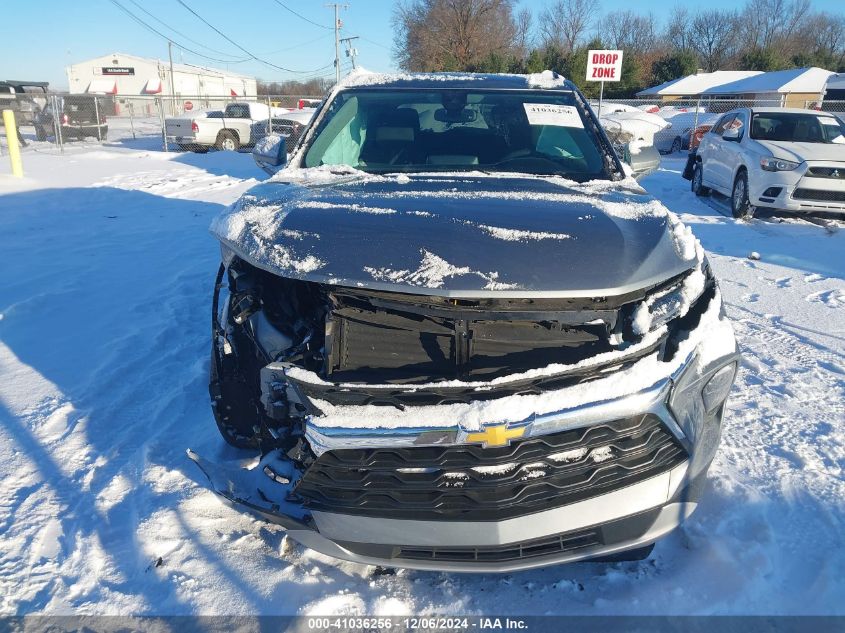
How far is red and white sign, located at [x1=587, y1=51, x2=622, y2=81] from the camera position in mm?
18078

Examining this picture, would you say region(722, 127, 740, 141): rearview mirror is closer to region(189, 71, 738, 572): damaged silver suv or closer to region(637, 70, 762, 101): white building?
region(189, 71, 738, 572): damaged silver suv

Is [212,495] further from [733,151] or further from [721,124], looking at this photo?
[721,124]

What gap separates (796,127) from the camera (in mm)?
9828

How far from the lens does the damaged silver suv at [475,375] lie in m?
1.92

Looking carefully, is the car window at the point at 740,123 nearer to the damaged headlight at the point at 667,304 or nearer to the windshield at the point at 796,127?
the windshield at the point at 796,127

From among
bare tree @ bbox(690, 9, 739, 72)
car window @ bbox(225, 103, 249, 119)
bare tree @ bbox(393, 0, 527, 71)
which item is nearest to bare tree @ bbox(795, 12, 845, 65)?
bare tree @ bbox(690, 9, 739, 72)

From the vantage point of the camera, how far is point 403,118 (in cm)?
375

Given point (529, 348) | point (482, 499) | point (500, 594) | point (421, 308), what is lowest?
point (500, 594)

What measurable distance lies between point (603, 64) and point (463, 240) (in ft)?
59.7

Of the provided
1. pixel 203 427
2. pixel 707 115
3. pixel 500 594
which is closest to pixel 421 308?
pixel 500 594

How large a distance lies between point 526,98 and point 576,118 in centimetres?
35

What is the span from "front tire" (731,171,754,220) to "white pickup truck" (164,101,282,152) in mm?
15197

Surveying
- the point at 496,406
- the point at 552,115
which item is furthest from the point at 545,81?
the point at 496,406

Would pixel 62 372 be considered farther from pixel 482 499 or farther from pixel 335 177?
pixel 482 499
